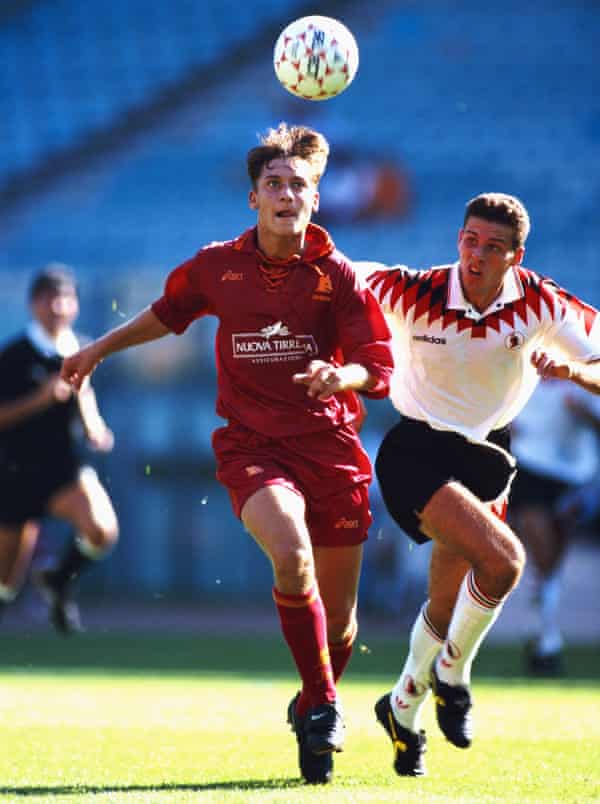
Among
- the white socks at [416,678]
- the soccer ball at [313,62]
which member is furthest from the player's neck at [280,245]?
the white socks at [416,678]

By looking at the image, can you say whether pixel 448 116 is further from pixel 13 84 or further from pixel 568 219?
pixel 13 84

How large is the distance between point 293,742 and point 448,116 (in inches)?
607

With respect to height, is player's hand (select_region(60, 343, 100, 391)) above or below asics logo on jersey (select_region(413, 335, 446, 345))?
below

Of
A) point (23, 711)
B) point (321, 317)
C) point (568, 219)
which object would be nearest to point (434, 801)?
point (321, 317)

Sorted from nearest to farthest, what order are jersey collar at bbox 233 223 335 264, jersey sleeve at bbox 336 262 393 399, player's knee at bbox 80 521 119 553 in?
jersey sleeve at bbox 336 262 393 399, jersey collar at bbox 233 223 335 264, player's knee at bbox 80 521 119 553

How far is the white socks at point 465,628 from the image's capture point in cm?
611

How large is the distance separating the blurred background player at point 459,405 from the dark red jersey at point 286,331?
423mm

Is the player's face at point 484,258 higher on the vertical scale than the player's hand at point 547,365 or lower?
higher

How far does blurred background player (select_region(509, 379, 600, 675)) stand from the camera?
11086 millimetres

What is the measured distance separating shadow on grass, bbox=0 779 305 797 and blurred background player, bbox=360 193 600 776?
0.67 m

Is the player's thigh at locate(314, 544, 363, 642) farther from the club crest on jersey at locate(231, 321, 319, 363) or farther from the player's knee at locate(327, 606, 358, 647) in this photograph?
the club crest on jersey at locate(231, 321, 319, 363)

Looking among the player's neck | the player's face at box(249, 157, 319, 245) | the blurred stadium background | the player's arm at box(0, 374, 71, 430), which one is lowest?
the player's arm at box(0, 374, 71, 430)

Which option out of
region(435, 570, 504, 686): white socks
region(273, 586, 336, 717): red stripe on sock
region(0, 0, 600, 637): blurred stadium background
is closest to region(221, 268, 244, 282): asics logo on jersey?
region(273, 586, 336, 717): red stripe on sock

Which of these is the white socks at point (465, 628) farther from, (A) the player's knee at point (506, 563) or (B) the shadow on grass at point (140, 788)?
(B) the shadow on grass at point (140, 788)
